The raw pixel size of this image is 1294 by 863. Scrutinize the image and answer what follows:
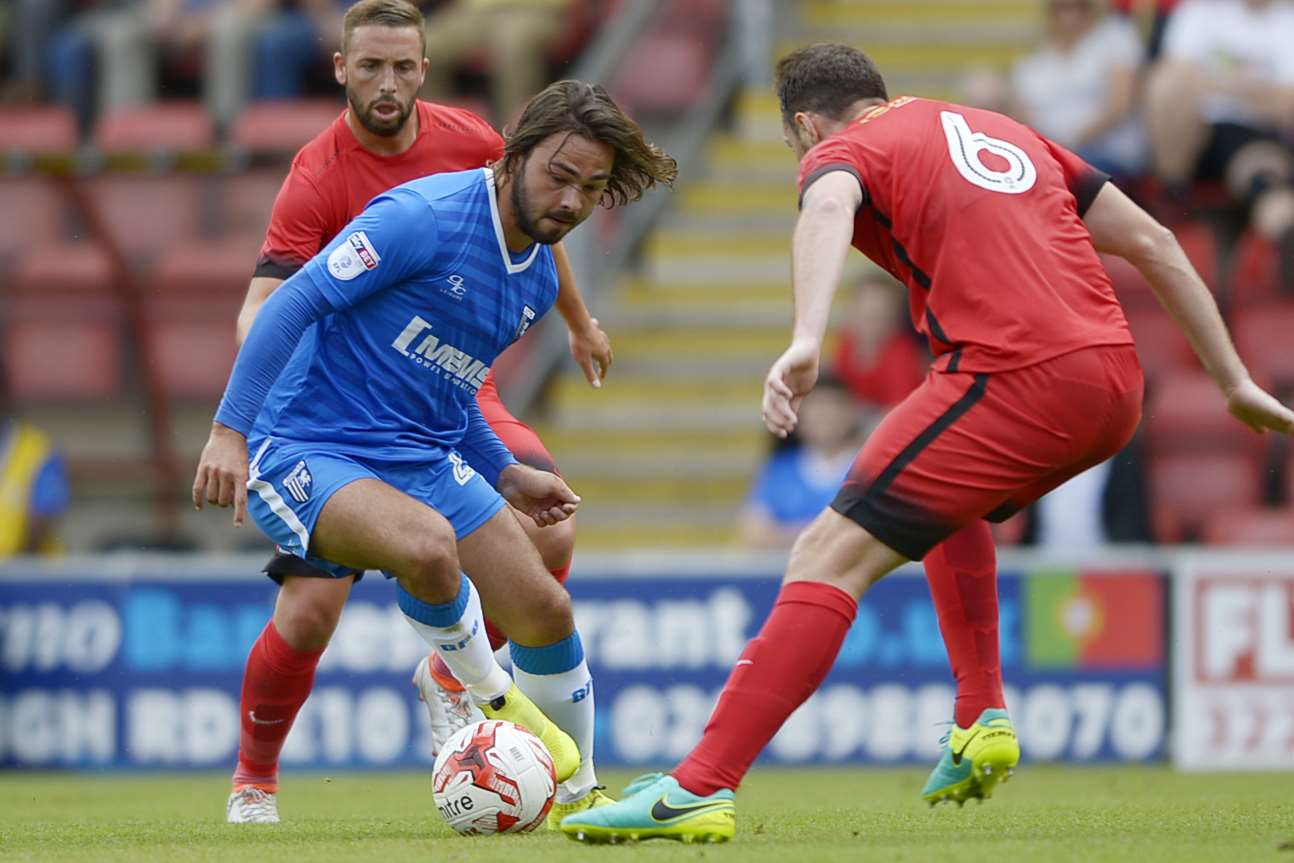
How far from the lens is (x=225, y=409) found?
561 cm

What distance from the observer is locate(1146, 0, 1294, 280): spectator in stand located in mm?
11016

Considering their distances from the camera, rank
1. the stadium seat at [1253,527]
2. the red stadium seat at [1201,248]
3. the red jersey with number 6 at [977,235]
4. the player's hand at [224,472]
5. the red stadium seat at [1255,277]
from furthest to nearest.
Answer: the red stadium seat at [1201,248] < the red stadium seat at [1255,277] < the stadium seat at [1253,527] < the player's hand at [224,472] < the red jersey with number 6 at [977,235]

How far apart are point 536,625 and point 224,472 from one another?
39.1 inches

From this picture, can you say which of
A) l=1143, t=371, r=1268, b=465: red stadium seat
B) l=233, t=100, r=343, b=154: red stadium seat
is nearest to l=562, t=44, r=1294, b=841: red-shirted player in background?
l=1143, t=371, r=1268, b=465: red stadium seat

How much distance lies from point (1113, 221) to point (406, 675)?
513 cm

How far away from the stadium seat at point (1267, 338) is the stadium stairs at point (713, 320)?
2.58 meters

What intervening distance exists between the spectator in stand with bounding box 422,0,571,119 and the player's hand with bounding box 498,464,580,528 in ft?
21.8

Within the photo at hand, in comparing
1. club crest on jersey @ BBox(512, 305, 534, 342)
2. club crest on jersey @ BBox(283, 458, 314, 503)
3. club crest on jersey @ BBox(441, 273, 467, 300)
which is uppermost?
club crest on jersey @ BBox(441, 273, 467, 300)

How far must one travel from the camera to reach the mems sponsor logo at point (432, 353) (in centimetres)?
591

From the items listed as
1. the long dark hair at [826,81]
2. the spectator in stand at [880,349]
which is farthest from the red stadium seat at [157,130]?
the long dark hair at [826,81]

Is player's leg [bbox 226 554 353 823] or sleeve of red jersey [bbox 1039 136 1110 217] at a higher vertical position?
sleeve of red jersey [bbox 1039 136 1110 217]

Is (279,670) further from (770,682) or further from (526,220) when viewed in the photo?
(770,682)

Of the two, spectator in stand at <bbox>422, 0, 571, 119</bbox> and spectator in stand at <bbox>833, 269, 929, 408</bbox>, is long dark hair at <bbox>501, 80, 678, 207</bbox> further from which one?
spectator in stand at <bbox>422, 0, 571, 119</bbox>

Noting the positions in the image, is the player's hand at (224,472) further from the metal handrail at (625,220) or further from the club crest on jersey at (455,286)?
the metal handrail at (625,220)
